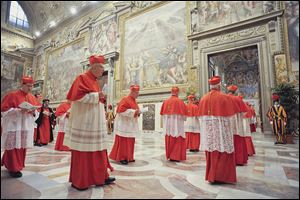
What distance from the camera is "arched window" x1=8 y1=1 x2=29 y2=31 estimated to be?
160cm

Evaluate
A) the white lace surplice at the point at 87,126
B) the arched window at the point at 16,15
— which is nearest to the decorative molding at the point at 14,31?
the arched window at the point at 16,15

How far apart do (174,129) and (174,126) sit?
2.9 inches

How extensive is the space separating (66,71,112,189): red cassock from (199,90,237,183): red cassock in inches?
63.5

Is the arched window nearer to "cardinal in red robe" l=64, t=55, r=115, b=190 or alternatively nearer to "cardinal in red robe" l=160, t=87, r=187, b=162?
"cardinal in red robe" l=64, t=55, r=115, b=190

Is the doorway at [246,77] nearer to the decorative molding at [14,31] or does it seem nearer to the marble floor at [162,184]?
the marble floor at [162,184]

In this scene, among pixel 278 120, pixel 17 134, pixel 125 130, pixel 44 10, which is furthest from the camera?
pixel 278 120

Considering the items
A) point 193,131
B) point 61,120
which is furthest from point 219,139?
point 61,120

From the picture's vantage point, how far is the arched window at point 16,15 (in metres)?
1.60

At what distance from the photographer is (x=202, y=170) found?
362 centimetres

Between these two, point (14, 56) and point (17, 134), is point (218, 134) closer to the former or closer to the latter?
point (14, 56)

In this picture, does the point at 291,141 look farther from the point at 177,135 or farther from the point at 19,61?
the point at 19,61

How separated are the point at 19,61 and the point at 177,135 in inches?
147

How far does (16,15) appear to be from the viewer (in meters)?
1.66

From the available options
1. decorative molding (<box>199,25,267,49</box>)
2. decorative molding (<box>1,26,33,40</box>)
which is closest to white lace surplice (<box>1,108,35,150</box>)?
decorative molding (<box>1,26,33,40</box>)
